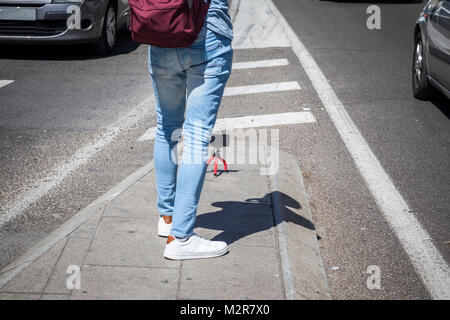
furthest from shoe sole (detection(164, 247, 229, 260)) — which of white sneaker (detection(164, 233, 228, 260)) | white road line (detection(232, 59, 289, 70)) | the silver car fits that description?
white road line (detection(232, 59, 289, 70))

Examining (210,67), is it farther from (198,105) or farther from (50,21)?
(50,21)

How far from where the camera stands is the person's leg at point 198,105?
325 cm

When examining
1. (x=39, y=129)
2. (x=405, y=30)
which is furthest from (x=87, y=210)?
(x=405, y=30)

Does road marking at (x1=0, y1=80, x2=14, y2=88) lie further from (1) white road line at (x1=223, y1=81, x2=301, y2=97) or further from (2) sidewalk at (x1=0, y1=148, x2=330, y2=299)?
(2) sidewalk at (x1=0, y1=148, x2=330, y2=299)

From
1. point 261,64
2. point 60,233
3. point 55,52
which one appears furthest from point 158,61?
point 55,52

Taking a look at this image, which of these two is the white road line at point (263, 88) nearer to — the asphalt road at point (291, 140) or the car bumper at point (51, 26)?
the asphalt road at point (291, 140)

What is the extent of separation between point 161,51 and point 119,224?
128 cm

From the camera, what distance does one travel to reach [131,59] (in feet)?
32.7

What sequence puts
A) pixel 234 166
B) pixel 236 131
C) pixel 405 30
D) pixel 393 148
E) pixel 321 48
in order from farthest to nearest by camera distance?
pixel 405 30 < pixel 321 48 < pixel 236 131 < pixel 393 148 < pixel 234 166

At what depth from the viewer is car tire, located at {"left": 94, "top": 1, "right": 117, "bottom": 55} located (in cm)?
1006

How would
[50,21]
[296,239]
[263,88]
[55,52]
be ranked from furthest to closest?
[55,52], [50,21], [263,88], [296,239]

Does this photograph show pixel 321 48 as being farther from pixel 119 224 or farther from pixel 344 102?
pixel 119 224

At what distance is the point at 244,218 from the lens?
4.23 m

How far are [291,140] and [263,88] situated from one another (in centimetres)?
221
